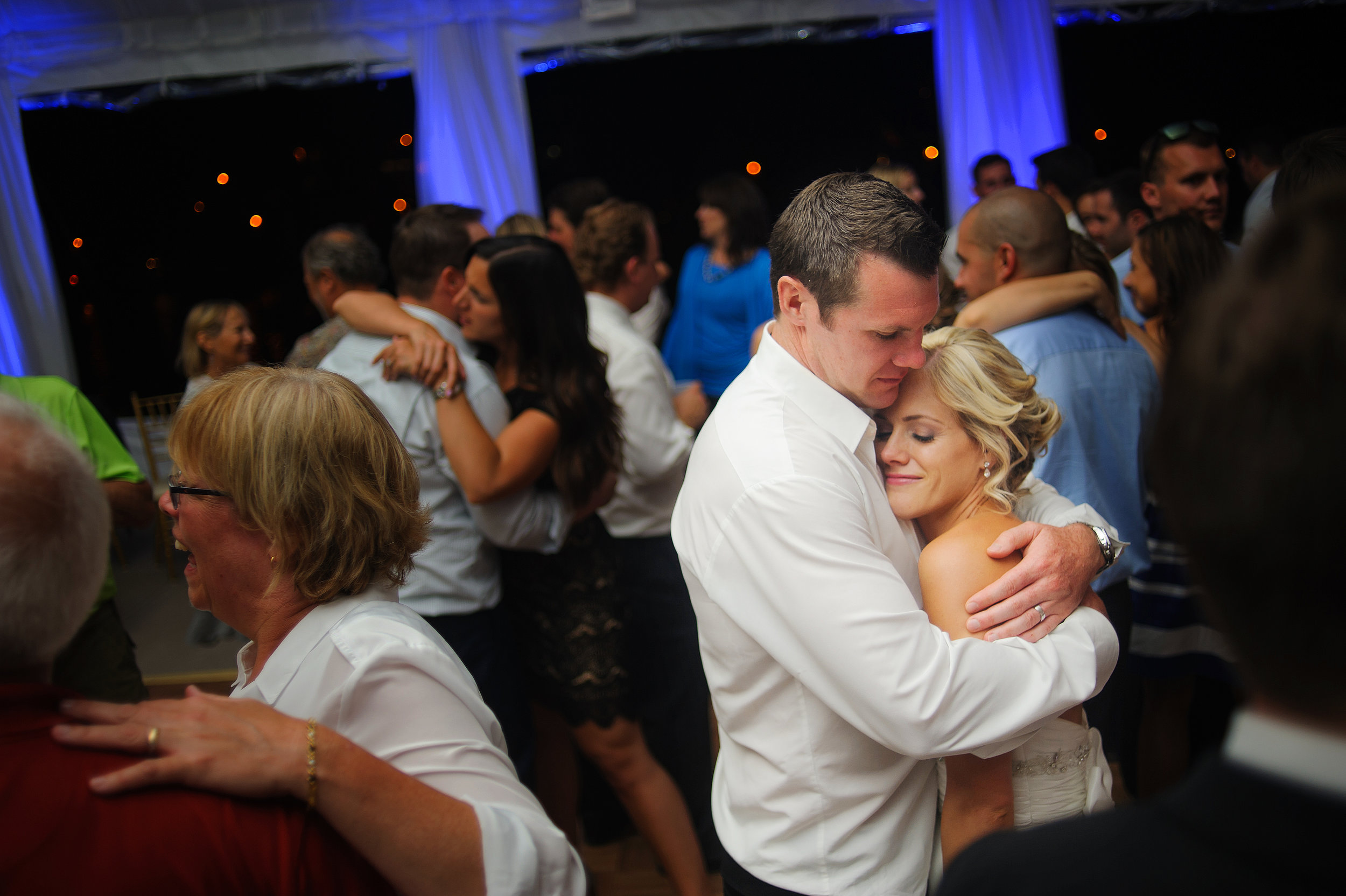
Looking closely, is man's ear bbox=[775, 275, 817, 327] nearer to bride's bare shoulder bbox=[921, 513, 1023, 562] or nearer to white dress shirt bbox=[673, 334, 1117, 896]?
white dress shirt bbox=[673, 334, 1117, 896]

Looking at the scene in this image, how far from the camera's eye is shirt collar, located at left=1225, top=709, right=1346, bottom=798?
0.45 m

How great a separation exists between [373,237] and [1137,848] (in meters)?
7.73

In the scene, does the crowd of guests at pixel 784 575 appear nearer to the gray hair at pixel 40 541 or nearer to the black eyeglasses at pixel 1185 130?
the gray hair at pixel 40 541

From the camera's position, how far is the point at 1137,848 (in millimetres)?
513

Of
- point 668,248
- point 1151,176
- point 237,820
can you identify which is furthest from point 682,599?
point 668,248

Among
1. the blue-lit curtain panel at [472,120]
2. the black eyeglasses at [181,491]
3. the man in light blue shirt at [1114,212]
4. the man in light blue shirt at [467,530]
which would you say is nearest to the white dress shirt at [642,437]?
the man in light blue shirt at [467,530]

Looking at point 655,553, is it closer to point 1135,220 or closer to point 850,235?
point 850,235

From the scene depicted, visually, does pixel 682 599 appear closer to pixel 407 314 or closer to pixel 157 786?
pixel 407 314

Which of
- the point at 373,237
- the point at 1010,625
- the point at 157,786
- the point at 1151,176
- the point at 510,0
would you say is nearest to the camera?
the point at 157,786

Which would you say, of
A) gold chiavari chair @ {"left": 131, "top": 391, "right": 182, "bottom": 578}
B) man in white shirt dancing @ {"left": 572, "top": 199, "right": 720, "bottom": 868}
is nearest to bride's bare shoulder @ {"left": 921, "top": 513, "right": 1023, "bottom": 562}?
man in white shirt dancing @ {"left": 572, "top": 199, "right": 720, "bottom": 868}

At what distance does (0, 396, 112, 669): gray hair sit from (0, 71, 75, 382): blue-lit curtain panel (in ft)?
19.1

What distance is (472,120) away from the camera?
571 cm

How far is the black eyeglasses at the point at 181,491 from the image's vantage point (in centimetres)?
117

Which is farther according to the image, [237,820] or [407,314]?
[407,314]
